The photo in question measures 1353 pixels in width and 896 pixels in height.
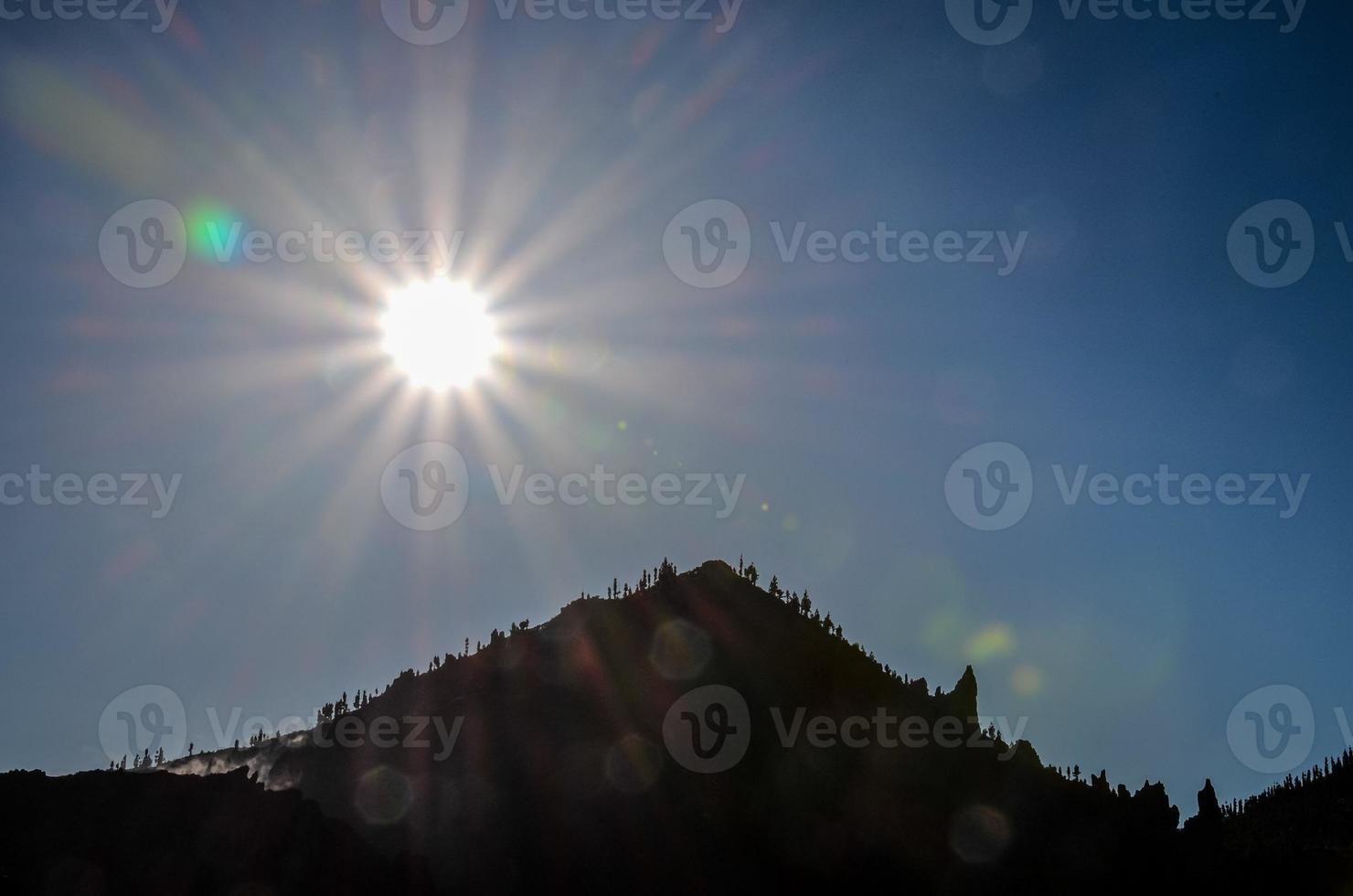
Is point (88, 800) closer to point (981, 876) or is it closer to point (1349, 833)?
point (981, 876)

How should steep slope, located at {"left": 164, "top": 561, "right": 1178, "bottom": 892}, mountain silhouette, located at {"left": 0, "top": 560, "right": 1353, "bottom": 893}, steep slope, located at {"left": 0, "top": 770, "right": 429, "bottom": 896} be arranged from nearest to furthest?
steep slope, located at {"left": 0, "top": 770, "right": 429, "bottom": 896}
mountain silhouette, located at {"left": 0, "top": 560, "right": 1353, "bottom": 893}
steep slope, located at {"left": 164, "top": 561, "right": 1178, "bottom": 892}

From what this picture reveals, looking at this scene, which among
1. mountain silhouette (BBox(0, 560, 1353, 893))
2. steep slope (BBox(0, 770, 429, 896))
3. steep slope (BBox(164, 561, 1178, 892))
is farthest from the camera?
steep slope (BBox(164, 561, 1178, 892))

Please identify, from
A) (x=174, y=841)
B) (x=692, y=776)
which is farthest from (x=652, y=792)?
(x=174, y=841)

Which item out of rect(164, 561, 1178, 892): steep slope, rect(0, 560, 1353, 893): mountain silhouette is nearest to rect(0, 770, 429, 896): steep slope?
rect(0, 560, 1353, 893): mountain silhouette

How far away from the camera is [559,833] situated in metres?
77.8

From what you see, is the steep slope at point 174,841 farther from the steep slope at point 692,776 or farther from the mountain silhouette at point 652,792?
the steep slope at point 692,776

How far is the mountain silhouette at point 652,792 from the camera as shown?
2923 inches

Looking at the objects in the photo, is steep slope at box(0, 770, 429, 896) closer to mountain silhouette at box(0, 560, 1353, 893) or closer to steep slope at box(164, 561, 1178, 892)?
mountain silhouette at box(0, 560, 1353, 893)

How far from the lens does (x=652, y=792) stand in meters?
82.4

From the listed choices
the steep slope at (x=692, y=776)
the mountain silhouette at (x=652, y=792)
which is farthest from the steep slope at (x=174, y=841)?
the steep slope at (x=692, y=776)

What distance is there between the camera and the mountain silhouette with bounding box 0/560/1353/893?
74.2m

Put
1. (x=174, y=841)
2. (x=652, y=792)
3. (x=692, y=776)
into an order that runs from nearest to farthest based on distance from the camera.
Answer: (x=174, y=841) → (x=652, y=792) → (x=692, y=776)

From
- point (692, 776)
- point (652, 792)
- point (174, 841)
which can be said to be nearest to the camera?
point (174, 841)

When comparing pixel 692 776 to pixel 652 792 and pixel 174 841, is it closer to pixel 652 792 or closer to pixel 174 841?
pixel 652 792
